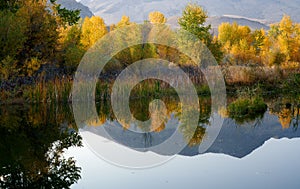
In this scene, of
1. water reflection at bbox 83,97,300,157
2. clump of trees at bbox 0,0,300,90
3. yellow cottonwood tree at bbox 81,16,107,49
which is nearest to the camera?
water reflection at bbox 83,97,300,157

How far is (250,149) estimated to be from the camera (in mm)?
5961

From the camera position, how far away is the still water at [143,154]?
453 centimetres

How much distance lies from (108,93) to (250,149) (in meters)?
7.66

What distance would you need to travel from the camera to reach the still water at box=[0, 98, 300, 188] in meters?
4.53

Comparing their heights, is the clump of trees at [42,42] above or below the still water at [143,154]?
above

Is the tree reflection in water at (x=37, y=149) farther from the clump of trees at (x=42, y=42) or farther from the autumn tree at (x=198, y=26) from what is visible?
the autumn tree at (x=198, y=26)

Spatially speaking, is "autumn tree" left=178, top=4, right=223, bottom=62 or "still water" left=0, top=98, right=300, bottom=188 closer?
"still water" left=0, top=98, right=300, bottom=188

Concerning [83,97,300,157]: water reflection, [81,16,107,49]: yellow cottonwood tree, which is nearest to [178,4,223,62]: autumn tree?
[81,16,107,49]: yellow cottonwood tree

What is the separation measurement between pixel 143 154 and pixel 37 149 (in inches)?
59.3

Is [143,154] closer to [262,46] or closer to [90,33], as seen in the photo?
[90,33]

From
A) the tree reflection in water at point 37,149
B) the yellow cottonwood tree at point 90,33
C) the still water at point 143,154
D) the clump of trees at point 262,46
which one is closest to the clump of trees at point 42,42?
the yellow cottonwood tree at point 90,33

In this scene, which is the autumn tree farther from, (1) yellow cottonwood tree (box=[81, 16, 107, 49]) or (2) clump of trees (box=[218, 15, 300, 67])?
(1) yellow cottonwood tree (box=[81, 16, 107, 49])

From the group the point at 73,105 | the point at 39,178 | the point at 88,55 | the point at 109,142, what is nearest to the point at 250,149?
→ the point at 109,142

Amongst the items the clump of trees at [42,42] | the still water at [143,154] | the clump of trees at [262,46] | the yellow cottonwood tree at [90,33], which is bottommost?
the still water at [143,154]
